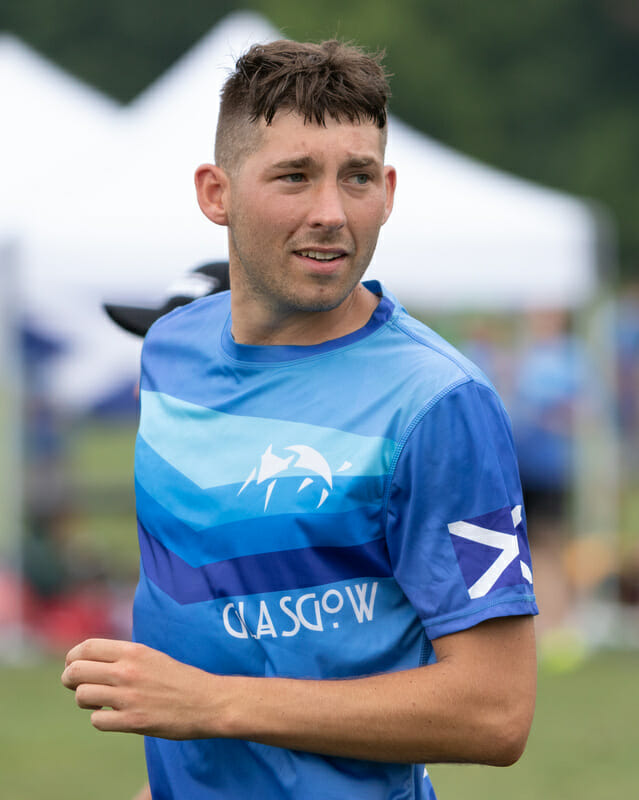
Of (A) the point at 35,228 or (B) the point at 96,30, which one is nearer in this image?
(A) the point at 35,228

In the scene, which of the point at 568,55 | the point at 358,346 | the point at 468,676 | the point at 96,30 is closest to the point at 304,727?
the point at 468,676

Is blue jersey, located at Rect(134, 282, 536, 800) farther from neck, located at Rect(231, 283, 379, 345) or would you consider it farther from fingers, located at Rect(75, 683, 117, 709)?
fingers, located at Rect(75, 683, 117, 709)

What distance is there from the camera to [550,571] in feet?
26.5

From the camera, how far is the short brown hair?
2006 mm

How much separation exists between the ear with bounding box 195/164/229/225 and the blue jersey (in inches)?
10.2

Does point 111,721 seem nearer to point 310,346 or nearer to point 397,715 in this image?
point 397,715

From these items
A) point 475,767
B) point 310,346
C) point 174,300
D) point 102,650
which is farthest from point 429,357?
point 475,767

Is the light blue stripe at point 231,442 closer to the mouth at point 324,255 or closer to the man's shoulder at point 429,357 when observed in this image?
the man's shoulder at point 429,357

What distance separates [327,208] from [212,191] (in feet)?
1.08

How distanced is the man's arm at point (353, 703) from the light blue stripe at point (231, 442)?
30 centimetres

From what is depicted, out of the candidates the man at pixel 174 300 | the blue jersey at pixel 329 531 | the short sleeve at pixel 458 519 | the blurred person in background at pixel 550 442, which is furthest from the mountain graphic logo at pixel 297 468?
the blurred person in background at pixel 550 442

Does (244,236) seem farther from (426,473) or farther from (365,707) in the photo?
(365,707)

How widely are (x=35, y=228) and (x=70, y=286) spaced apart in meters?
0.40

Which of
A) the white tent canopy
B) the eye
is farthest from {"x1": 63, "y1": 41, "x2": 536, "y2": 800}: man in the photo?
the white tent canopy
